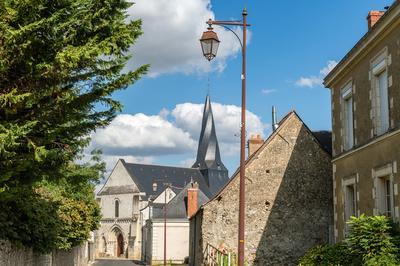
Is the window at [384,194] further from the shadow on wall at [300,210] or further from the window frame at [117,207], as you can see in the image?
the window frame at [117,207]

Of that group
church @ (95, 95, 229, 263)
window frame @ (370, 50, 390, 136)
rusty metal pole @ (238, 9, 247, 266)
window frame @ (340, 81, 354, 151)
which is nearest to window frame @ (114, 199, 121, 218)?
church @ (95, 95, 229, 263)

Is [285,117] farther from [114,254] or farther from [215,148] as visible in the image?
[215,148]

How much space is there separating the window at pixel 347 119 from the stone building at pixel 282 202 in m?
5.04

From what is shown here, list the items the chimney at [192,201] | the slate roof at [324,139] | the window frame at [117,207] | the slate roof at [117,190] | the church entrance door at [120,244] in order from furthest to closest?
the window frame at [117,207] → the slate roof at [117,190] → the church entrance door at [120,244] → the chimney at [192,201] → the slate roof at [324,139]

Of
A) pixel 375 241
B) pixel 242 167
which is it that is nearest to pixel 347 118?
pixel 375 241

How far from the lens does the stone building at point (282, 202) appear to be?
20.4 meters

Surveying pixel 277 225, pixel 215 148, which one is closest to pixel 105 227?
pixel 215 148

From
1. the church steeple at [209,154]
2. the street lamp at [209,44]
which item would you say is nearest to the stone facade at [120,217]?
the church steeple at [209,154]

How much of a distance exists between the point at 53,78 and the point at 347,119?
9715 mm

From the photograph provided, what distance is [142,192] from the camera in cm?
6800

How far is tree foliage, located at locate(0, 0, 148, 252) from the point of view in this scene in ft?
24.8

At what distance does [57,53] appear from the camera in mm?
7531

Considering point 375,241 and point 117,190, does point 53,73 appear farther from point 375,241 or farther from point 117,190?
point 117,190

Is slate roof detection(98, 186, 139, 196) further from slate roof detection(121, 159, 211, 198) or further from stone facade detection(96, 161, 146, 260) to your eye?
slate roof detection(121, 159, 211, 198)
